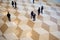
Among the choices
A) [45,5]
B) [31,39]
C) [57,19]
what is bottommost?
[31,39]

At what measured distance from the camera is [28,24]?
2.82 metres

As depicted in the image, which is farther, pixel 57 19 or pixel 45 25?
pixel 57 19

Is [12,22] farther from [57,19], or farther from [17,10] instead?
[57,19]

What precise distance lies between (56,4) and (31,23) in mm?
1735

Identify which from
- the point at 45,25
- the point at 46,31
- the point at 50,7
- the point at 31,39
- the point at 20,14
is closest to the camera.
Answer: the point at 31,39

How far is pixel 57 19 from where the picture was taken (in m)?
3.10

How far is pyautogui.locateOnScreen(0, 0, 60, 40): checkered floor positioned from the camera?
7.89 ft

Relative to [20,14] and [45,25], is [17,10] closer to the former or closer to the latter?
[20,14]

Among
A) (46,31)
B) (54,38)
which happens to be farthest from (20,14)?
(54,38)

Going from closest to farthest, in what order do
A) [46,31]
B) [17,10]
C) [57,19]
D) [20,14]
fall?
1. [46,31]
2. [57,19]
3. [20,14]
4. [17,10]

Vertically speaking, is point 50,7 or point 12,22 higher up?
point 50,7

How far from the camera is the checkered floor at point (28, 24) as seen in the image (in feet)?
7.89

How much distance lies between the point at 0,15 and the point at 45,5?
175 cm

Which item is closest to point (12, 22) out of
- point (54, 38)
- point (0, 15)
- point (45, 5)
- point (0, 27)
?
point (0, 27)
